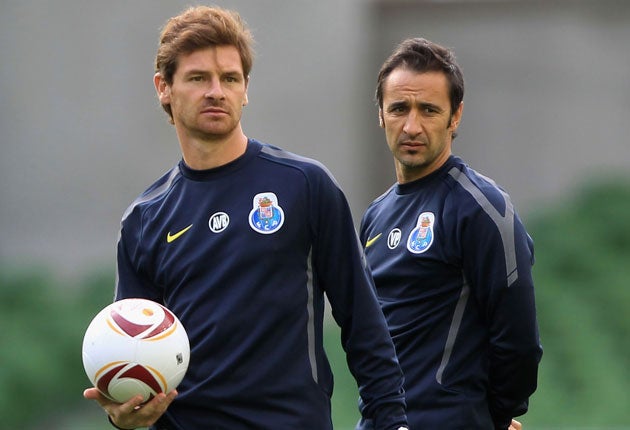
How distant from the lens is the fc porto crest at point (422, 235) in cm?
487

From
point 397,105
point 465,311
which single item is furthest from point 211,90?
point 465,311

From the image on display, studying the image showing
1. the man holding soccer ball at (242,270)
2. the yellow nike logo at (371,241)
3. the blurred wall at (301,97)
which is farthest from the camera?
the blurred wall at (301,97)

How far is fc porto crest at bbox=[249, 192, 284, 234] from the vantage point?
423 cm

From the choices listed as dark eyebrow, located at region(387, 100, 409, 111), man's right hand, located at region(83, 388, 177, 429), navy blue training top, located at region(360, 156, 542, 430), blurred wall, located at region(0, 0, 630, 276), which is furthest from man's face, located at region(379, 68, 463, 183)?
blurred wall, located at region(0, 0, 630, 276)

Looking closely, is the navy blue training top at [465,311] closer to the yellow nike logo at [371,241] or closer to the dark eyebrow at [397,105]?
the yellow nike logo at [371,241]

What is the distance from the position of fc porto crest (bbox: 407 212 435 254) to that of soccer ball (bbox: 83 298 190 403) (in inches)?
46.1

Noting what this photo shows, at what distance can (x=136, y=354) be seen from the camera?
4016mm

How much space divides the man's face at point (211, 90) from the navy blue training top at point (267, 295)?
154mm

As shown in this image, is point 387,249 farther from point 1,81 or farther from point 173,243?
point 1,81

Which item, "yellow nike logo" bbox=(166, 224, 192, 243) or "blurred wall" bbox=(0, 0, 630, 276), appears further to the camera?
"blurred wall" bbox=(0, 0, 630, 276)

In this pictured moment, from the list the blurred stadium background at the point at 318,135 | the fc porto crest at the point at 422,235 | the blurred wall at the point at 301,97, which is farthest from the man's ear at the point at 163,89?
the blurred wall at the point at 301,97

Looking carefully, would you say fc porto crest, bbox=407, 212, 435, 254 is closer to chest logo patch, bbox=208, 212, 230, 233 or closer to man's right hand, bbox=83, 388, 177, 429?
chest logo patch, bbox=208, 212, 230, 233

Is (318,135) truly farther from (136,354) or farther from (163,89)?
(136,354)

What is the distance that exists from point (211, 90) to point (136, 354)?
0.96 meters
